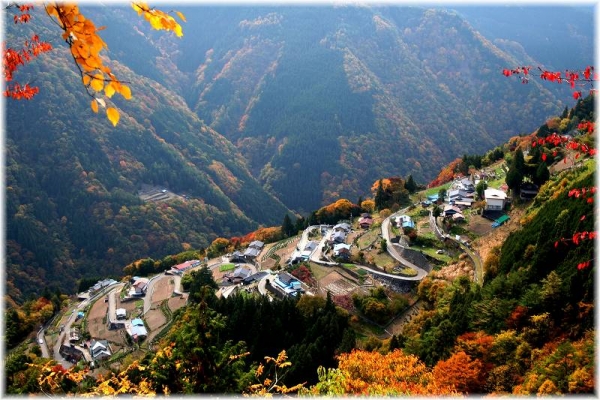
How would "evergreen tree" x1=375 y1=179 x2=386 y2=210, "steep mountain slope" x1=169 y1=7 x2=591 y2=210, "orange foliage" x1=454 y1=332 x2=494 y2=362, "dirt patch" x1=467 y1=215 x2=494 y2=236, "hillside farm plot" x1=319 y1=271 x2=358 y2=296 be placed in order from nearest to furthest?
1. "orange foliage" x1=454 y1=332 x2=494 y2=362
2. "hillside farm plot" x1=319 y1=271 x2=358 y2=296
3. "dirt patch" x1=467 y1=215 x2=494 y2=236
4. "evergreen tree" x1=375 y1=179 x2=386 y2=210
5. "steep mountain slope" x1=169 y1=7 x2=591 y2=210

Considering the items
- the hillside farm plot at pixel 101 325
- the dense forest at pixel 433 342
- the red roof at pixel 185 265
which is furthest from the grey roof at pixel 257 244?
the dense forest at pixel 433 342

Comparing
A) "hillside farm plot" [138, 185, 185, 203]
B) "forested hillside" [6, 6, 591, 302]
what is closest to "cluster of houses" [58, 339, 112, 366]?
"forested hillside" [6, 6, 591, 302]

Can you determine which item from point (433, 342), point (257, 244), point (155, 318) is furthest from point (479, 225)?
point (155, 318)

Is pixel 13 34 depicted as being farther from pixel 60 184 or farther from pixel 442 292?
pixel 442 292

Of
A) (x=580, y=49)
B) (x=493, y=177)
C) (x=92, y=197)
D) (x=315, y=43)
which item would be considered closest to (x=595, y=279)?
(x=493, y=177)

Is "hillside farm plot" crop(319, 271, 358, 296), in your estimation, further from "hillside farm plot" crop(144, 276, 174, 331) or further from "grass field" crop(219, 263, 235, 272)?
"grass field" crop(219, 263, 235, 272)

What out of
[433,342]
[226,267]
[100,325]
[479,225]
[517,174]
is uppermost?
[517,174]

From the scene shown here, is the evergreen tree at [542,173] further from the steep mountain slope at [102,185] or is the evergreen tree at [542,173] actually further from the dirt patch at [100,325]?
the steep mountain slope at [102,185]

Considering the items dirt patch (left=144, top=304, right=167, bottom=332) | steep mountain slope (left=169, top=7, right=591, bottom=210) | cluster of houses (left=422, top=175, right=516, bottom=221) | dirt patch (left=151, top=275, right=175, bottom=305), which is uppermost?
steep mountain slope (left=169, top=7, right=591, bottom=210)

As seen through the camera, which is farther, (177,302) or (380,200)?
(380,200)

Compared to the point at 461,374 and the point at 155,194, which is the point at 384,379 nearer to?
the point at 461,374
